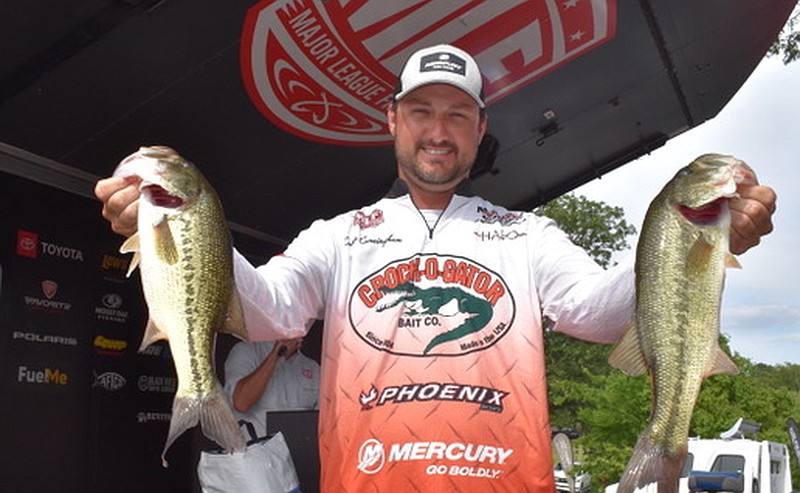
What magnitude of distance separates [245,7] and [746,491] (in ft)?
35.6

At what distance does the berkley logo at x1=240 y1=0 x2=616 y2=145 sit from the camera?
18.0 ft

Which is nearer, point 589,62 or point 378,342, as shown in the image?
point 378,342

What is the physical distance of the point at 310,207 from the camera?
24.2 ft

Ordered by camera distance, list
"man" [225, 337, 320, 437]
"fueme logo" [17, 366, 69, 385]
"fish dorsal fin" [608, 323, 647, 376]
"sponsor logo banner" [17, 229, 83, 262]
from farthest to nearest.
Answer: "sponsor logo banner" [17, 229, 83, 262], "fueme logo" [17, 366, 69, 385], "man" [225, 337, 320, 437], "fish dorsal fin" [608, 323, 647, 376]

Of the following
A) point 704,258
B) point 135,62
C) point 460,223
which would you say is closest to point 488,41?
point 135,62

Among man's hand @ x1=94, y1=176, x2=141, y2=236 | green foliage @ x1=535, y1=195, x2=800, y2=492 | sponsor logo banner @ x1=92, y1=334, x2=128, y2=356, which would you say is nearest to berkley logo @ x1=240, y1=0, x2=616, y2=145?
sponsor logo banner @ x1=92, y1=334, x2=128, y2=356

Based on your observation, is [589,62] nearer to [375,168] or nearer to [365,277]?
[375,168]

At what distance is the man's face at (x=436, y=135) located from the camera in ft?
8.77

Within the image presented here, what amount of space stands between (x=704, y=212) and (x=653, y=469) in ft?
1.95

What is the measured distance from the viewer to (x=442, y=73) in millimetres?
2723

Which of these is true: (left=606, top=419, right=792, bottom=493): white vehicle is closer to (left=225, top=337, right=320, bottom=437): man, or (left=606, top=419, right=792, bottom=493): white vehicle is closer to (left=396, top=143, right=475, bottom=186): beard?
(left=225, top=337, right=320, bottom=437): man

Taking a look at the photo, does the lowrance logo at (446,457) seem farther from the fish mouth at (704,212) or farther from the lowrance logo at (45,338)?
the lowrance logo at (45,338)

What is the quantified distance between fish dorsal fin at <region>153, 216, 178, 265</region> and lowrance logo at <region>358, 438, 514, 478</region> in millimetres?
753

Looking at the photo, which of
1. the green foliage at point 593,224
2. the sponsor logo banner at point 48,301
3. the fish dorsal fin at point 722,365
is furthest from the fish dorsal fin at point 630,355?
the green foliage at point 593,224
